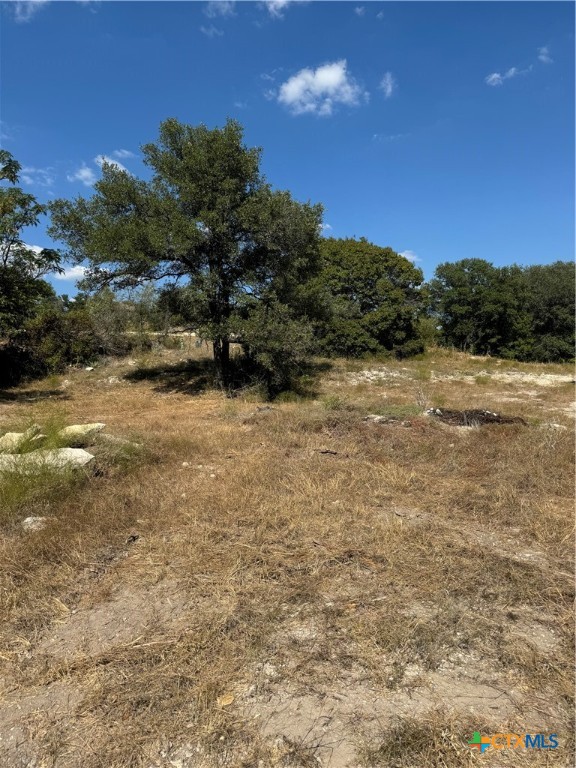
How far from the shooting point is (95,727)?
2115mm

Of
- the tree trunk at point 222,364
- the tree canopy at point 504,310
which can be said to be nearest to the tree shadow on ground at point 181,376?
the tree trunk at point 222,364

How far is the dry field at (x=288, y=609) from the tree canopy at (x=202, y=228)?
794 cm

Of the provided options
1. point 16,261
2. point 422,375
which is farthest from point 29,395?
point 422,375

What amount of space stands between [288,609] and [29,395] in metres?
12.8

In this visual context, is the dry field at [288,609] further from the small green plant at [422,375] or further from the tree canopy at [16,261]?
the small green plant at [422,375]

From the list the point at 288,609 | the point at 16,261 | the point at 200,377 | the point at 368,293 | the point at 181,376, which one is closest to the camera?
the point at 288,609

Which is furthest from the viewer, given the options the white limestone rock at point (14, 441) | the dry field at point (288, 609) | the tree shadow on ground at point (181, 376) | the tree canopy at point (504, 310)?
the tree canopy at point (504, 310)

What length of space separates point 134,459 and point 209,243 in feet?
29.2

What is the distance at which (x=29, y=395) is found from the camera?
43.7ft

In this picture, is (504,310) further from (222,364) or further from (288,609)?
(288,609)

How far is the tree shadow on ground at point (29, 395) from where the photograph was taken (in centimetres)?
1236

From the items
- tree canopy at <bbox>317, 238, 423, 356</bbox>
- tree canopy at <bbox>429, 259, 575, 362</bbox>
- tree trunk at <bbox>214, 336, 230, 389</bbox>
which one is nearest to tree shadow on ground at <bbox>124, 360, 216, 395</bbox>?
tree trunk at <bbox>214, 336, 230, 389</bbox>

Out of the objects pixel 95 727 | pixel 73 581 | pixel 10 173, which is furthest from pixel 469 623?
pixel 10 173

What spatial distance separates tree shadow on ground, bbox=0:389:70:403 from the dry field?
26.6ft
